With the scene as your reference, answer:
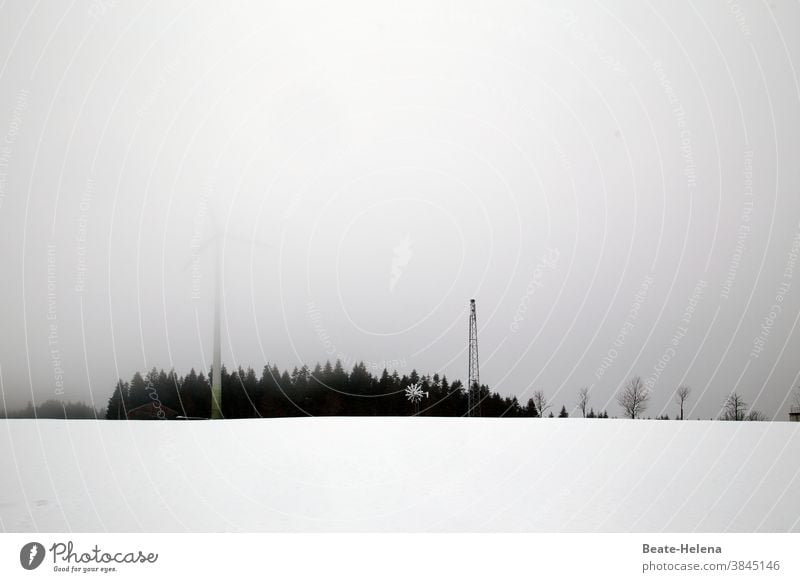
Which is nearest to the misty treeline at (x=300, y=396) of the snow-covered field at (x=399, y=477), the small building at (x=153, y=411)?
the small building at (x=153, y=411)

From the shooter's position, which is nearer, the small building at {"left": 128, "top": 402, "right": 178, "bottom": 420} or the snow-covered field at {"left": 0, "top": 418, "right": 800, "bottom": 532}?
the snow-covered field at {"left": 0, "top": 418, "right": 800, "bottom": 532}

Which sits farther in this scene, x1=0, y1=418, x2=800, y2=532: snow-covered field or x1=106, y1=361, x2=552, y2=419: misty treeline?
x1=106, y1=361, x2=552, y2=419: misty treeline

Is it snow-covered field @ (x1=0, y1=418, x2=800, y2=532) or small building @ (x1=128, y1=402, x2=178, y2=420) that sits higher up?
snow-covered field @ (x1=0, y1=418, x2=800, y2=532)

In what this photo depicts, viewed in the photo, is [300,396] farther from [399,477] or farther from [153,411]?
[399,477]

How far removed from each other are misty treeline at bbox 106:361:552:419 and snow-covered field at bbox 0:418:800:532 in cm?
1030

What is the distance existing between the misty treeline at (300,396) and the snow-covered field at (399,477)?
10295mm

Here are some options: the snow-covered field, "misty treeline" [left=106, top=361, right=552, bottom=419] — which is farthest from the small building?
the snow-covered field

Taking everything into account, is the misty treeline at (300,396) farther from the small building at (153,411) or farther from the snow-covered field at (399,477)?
the snow-covered field at (399,477)

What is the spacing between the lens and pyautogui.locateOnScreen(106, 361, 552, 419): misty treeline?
29.5 m

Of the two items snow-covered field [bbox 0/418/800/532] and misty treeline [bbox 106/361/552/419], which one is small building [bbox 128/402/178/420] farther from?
snow-covered field [bbox 0/418/800/532]

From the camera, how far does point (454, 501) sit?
11.7 meters

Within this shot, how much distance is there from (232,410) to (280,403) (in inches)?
140

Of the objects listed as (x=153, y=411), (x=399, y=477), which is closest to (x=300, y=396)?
(x=153, y=411)

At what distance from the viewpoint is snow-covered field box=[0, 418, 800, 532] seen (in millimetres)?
10383
